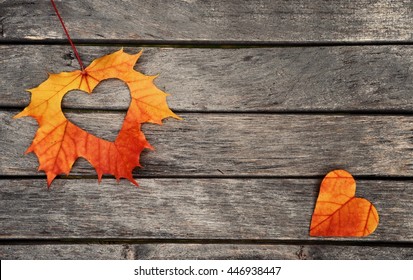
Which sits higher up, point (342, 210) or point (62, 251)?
point (342, 210)

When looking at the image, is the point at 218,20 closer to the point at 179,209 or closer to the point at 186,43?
the point at 186,43

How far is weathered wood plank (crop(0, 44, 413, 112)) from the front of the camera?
1.32m

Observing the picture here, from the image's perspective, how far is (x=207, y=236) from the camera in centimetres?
136

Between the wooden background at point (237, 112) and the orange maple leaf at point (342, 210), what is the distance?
31 mm

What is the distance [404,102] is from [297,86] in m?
0.34

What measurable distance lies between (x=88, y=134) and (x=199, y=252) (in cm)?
51

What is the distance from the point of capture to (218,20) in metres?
1.33

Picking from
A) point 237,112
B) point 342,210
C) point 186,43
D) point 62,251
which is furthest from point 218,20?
point 62,251

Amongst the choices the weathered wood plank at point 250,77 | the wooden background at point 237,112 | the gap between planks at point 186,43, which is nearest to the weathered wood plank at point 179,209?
the wooden background at point 237,112

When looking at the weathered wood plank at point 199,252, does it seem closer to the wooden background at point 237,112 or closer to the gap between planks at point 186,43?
the wooden background at point 237,112

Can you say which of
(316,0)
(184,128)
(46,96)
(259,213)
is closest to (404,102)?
(316,0)

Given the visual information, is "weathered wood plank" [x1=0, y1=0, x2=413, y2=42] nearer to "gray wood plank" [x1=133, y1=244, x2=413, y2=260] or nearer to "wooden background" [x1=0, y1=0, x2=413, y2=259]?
"wooden background" [x1=0, y1=0, x2=413, y2=259]

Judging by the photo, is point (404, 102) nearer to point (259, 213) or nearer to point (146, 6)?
point (259, 213)

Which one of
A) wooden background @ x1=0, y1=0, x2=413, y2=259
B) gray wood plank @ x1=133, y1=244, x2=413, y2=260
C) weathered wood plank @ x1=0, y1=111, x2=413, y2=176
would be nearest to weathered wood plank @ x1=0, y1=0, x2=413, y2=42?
wooden background @ x1=0, y1=0, x2=413, y2=259
